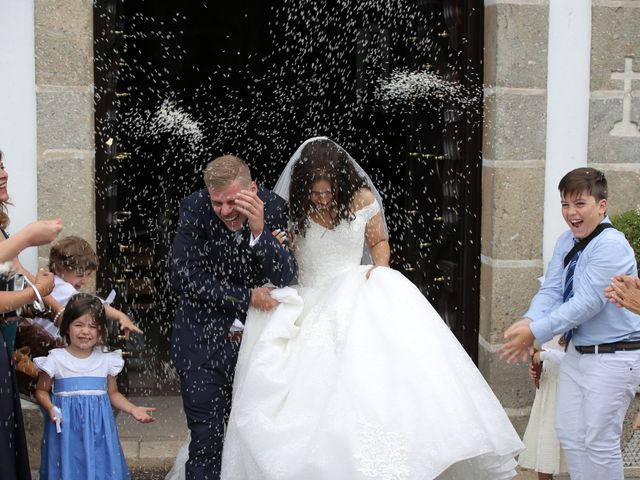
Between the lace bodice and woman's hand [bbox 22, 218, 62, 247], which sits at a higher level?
woman's hand [bbox 22, 218, 62, 247]

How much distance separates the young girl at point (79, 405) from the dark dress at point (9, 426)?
335mm

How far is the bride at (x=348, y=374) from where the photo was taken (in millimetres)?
4344

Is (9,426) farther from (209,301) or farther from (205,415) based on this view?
(209,301)

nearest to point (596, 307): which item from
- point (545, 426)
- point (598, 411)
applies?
point (598, 411)

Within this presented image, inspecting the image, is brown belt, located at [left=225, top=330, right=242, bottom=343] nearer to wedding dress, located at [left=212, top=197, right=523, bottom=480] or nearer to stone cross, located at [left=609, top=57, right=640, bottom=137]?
wedding dress, located at [left=212, top=197, right=523, bottom=480]

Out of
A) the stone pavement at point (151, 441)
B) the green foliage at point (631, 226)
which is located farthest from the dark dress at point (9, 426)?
the green foliage at point (631, 226)

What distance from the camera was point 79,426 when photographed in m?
4.91

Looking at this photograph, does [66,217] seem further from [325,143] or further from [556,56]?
[556,56]

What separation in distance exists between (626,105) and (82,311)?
3.32 meters

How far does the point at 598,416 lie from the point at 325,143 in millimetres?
1757

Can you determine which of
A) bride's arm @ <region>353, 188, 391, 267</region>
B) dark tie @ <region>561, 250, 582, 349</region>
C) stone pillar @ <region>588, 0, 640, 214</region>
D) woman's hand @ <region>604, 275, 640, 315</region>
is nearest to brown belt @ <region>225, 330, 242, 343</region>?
bride's arm @ <region>353, 188, 391, 267</region>

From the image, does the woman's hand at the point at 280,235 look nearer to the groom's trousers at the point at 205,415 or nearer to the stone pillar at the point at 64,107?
the groom's trousers at the point at 205,415

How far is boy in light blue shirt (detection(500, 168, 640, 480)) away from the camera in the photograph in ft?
14.8

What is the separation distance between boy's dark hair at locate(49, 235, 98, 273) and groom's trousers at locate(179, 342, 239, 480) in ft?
2.58
